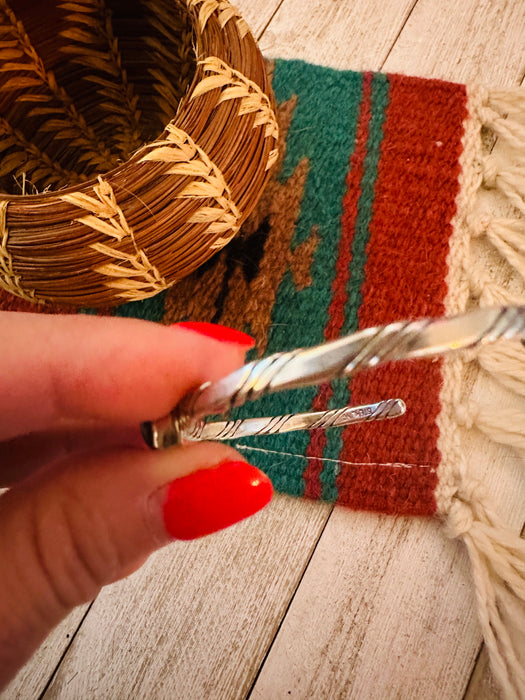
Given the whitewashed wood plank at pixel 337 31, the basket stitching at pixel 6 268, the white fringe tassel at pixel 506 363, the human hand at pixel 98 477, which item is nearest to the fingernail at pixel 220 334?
the human hand at pixel 98 477

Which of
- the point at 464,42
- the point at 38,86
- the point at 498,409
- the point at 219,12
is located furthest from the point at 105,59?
the point at 498,409

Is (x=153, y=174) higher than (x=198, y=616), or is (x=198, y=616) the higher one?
(x=153, y=174)

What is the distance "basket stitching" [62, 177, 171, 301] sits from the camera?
28cm

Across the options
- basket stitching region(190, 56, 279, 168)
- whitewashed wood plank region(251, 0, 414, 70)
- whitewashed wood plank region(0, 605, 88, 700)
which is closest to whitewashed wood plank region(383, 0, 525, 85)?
whitewashed wood plank region(251, 0, 414, 70)

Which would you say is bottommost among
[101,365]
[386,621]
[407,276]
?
[386,621]

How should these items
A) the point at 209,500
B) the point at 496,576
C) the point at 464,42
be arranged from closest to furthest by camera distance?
1. the point at 209,500
2. the point at 496,576
3. the point at 464,42

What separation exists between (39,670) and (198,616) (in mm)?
116

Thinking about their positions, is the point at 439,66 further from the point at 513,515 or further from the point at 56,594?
the point at 56,594

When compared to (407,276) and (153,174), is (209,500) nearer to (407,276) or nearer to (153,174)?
(153,174)

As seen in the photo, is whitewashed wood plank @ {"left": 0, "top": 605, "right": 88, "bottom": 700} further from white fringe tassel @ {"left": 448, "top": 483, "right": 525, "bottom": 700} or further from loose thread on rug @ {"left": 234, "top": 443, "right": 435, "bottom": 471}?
white fringe tassel @ {"left": 448, "top": 483, "right": 525, "bottom": 700}

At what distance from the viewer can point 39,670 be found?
386 millimetres

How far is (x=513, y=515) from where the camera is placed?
39 cm

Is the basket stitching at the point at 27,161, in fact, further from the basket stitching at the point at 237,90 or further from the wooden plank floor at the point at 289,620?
the wooden plank floor at the point at 289,620

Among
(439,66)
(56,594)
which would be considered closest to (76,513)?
(56,594)
